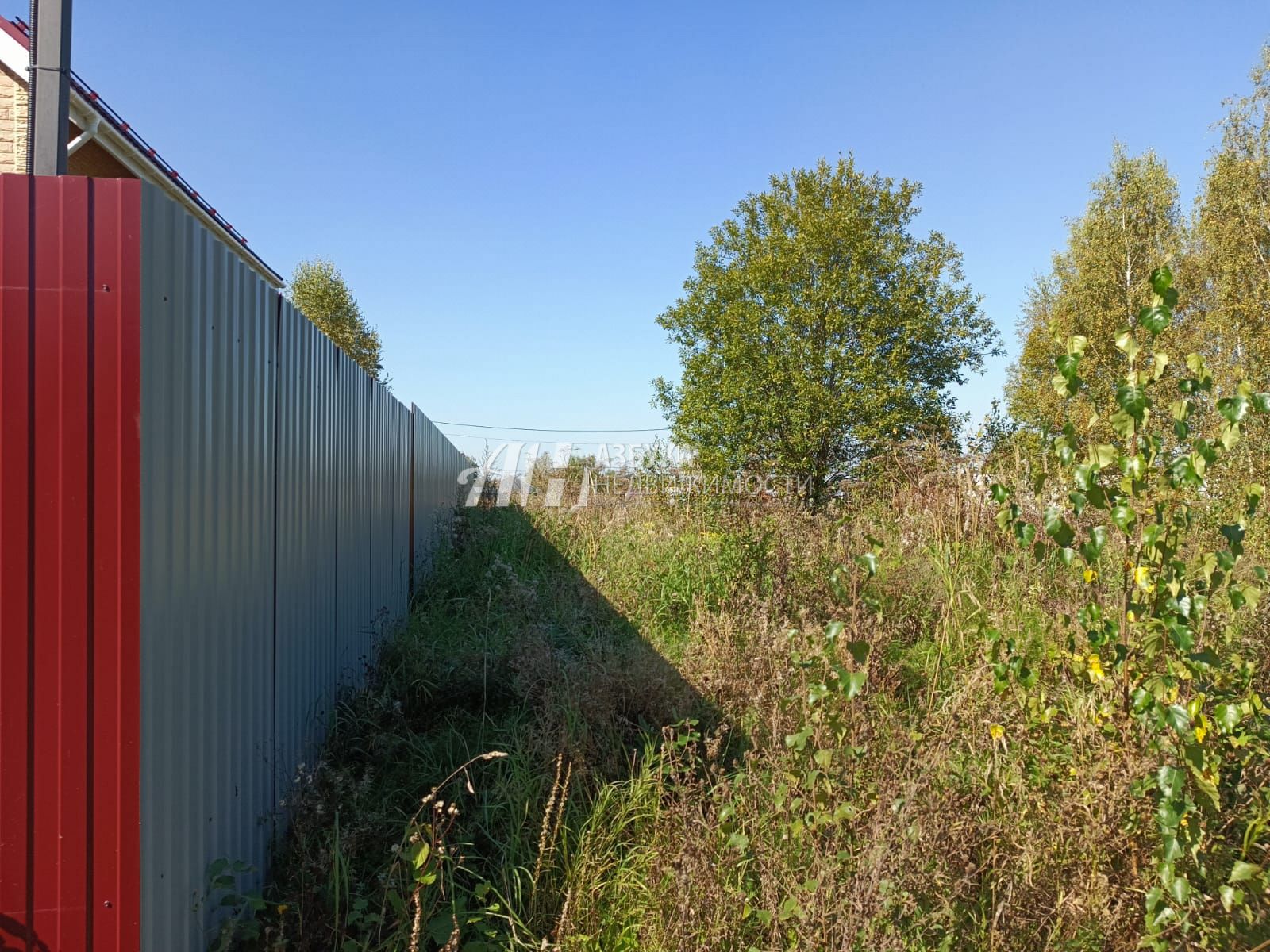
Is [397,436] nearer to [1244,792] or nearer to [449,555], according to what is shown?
[449,555]

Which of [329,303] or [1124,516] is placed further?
[329,303]

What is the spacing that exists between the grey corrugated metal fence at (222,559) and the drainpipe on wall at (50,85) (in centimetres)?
50

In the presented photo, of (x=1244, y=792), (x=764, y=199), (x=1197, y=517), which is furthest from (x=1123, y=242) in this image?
(x=1244, y=792)

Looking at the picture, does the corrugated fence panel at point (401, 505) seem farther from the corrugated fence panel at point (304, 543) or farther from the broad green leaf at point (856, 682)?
the broad green leaf at point (856, 682)

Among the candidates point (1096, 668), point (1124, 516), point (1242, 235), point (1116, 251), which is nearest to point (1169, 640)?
point (1096, 668)

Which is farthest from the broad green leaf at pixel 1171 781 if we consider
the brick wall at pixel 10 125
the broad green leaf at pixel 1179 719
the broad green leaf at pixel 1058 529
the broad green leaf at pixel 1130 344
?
the brick wall at pixel 10 125

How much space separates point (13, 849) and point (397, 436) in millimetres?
5432

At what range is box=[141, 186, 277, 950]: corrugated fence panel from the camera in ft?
6.63

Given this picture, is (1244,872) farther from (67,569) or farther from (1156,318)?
(67,569)

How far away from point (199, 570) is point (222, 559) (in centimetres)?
18

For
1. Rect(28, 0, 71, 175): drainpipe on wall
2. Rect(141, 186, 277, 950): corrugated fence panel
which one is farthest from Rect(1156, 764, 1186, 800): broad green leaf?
Rect(28, 0, 71, 175): drainpipe on wall

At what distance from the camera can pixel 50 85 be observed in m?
2.41

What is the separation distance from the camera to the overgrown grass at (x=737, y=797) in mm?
2369

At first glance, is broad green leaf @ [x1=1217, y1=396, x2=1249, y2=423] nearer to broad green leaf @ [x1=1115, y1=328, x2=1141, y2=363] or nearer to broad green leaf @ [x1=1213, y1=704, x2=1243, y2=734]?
broad green leaf @ [x1=1115, y1=328, x2=1141, y2=363]
